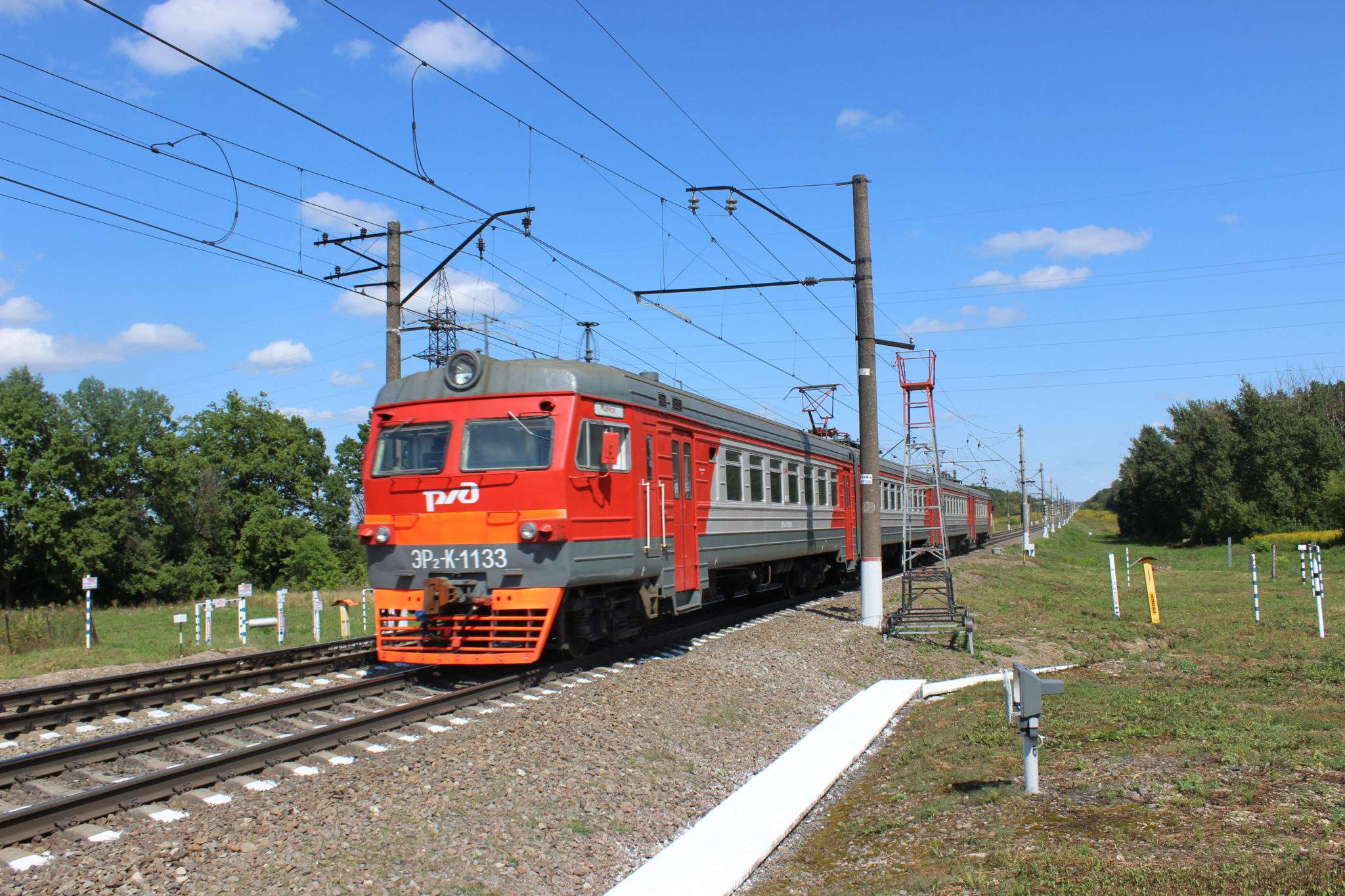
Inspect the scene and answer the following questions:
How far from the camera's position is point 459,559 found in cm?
1063

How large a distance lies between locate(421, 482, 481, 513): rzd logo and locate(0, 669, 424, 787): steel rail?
187 cm

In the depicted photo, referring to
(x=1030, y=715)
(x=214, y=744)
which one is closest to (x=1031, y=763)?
(x=1030, y=715)

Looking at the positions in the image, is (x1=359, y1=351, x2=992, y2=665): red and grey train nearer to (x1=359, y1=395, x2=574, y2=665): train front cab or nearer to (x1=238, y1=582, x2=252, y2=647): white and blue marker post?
(x1=359, y1=395, x2=574, y2=665): train front cab

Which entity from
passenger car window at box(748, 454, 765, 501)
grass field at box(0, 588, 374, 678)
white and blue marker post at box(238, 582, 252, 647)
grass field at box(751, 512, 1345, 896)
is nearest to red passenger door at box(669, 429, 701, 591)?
passenger car window at box(748, 454, 765, 501)

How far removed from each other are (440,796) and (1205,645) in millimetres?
12565

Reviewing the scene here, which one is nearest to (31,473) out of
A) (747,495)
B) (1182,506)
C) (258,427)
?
(258,427)

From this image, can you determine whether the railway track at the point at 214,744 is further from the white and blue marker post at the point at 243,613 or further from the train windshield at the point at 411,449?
the white and blue marker post at the point at 243,613

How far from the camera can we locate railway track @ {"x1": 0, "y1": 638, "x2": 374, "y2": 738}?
8.72 meters

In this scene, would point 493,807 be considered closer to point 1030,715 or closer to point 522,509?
point 1030,715

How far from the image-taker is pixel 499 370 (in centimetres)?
1127

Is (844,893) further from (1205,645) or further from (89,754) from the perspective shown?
(1205,645)

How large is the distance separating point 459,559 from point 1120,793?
6.73 meters

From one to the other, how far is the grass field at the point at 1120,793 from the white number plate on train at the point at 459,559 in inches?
167

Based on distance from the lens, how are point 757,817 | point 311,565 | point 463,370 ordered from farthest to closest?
point 311,565 → point 463,370 → point 757,817
